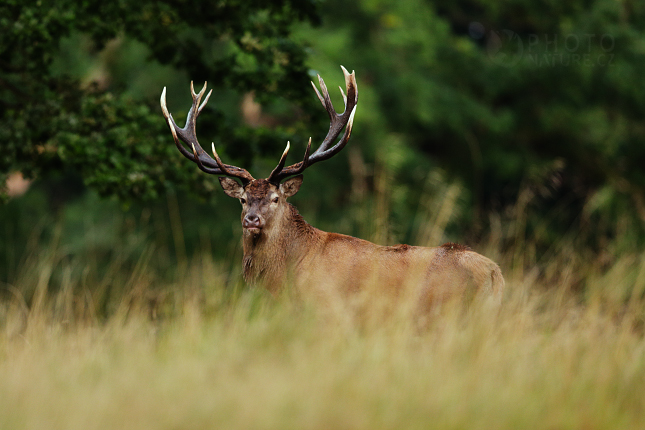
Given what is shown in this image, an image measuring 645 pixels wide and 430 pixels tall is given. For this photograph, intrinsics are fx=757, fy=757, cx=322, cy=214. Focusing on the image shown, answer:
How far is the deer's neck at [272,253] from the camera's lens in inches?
235

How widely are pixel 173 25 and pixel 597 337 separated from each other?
17.5 feet

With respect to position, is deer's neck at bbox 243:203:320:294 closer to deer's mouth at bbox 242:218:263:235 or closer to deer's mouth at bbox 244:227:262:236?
deer's mouth at bbox 244:227:262:236

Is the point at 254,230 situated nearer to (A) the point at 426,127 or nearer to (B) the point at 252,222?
(B) the point at 252,222

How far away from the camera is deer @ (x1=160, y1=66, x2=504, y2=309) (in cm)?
536

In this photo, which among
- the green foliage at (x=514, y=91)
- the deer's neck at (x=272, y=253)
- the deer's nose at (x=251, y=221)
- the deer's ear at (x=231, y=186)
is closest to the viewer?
the deer's nose at (x=251, y=221)

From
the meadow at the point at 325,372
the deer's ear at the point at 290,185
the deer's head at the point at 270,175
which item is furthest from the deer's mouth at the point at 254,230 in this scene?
the meadow at the point at 325,372

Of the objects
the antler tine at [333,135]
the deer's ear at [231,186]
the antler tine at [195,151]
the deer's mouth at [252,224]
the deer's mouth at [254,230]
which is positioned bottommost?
the deer's mouth at [254,230]

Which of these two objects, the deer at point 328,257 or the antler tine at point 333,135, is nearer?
the deer at point 328,257

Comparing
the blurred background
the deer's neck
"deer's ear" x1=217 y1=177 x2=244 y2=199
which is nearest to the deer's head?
"deer's ear" x1=217 y1=177 x2=244 y2=199

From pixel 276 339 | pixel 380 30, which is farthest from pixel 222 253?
pixel 276 339

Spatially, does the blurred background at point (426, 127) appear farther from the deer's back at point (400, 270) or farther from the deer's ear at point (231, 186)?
the deer's back at point (400, 270)

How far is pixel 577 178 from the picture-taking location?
58.5ft

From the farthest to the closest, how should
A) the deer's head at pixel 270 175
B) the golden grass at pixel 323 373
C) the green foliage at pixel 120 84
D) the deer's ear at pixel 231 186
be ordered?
the green foliage at pixel 120 84, the deer's ear at pixel 231 186, the deer's head at pixel 270 175, the golden grass at pixel 323 373

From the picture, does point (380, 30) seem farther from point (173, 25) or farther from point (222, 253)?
point (173, 25)
